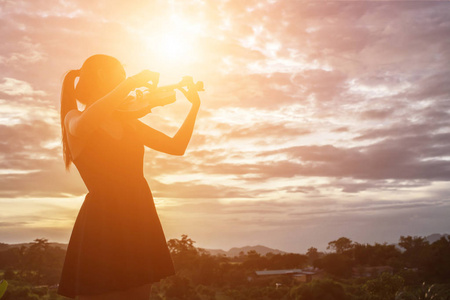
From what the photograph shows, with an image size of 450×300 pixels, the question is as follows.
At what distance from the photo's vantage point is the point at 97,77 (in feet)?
9.14

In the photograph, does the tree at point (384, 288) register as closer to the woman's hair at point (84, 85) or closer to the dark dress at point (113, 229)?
the dark dress at point (113, 229)

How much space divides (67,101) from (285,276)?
321 feet

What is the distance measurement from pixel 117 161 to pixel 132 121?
27 cm

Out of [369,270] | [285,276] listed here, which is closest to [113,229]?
[285,276]

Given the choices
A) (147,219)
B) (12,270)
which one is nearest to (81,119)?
(147,219)

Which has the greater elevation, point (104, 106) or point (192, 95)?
point (192, 95)

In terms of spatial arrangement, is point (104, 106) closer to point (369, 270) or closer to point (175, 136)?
point (175, 136)

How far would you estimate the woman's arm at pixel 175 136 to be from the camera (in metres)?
2.85

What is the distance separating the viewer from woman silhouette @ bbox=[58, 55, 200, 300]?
2.48 metres

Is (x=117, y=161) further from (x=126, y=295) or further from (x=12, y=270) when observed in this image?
(x=12, y=270)

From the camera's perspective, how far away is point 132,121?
278 cm

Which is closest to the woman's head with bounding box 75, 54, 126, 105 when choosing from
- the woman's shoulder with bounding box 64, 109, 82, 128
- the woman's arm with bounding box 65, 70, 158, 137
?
the woman's shoulder with bounding box 64, 109, 82, 128

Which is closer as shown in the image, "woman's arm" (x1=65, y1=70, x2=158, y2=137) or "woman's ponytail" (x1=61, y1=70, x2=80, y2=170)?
"woman's arm" (x1=65, y1=70, x2=158, y2=137)

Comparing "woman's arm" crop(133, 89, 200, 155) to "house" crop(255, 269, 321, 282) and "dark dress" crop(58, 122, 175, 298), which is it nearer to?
"dark dress" crop(58, 122, 175, 298)
